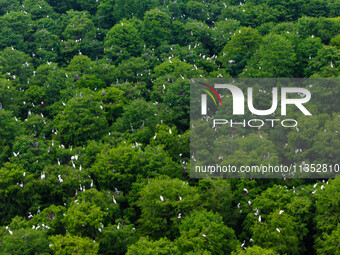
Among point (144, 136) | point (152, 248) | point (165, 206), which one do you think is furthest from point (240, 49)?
point (152, 248)

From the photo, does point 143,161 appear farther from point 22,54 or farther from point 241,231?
point 22,54

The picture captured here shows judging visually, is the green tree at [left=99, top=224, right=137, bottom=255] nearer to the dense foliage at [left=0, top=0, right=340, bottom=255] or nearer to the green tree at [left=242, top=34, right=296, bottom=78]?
the dense foliage at [left=0, top=0, right=340, bottom=255]

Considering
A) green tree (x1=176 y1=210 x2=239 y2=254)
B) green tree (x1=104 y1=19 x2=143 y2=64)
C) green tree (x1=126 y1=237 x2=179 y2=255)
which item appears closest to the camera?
green tree (x1=126 y1=237 x2=179 y2=255)

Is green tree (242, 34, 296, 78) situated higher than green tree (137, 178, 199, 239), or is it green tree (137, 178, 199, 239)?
green tree (242, 34, 296, 78)

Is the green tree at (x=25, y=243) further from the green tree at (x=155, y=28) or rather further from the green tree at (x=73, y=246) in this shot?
the green tree at (x=155, y=28)

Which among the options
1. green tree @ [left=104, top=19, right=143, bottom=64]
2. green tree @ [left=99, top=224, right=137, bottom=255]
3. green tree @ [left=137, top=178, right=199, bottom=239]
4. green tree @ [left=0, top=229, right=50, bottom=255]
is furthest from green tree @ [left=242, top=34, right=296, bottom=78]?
green tree @ [left=0, top=229, right=50, bottom=255]

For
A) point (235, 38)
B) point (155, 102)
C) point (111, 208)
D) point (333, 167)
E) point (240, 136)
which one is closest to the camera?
point (111, 208)

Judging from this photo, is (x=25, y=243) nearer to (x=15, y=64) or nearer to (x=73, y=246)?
(x=73, y=246)

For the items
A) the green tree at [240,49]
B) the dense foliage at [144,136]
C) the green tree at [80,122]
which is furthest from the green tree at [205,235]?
the green tree at [240,49]

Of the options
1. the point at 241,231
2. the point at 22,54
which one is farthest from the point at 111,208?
the point at 22,54
